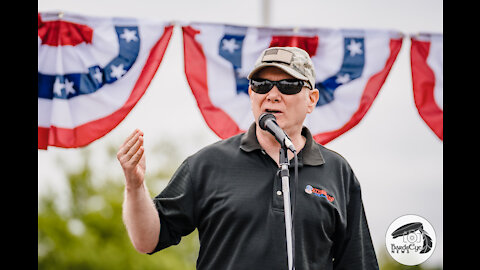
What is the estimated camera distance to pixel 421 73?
19.5ft

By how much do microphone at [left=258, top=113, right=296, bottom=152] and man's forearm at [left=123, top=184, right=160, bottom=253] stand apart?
67 cm

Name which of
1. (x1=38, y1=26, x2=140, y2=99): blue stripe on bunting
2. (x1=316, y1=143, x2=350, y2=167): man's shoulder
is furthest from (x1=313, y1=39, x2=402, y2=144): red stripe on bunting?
(x1=316, y1=143, x2=350, y2=167): man's shoulder

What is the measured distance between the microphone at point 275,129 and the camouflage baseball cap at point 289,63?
15.2 inches

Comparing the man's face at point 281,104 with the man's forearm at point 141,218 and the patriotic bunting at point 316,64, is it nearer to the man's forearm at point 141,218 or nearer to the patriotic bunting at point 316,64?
the man's forearm at point 141,218

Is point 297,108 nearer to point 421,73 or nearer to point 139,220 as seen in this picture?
point 139,220

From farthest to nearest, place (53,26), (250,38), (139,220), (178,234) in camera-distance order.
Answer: (250,38) → (53,26) → (178,234) → (139,220)

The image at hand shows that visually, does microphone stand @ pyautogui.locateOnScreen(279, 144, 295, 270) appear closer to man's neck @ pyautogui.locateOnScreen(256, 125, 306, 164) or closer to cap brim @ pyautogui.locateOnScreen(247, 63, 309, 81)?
man's neck @ pyautogui.locateOnScreen(256, 125, 306, 164)

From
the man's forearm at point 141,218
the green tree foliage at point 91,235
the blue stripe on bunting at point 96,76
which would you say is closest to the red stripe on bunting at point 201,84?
the blue stripe on bunting at point 96,76

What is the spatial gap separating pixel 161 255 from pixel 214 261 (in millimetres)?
20381

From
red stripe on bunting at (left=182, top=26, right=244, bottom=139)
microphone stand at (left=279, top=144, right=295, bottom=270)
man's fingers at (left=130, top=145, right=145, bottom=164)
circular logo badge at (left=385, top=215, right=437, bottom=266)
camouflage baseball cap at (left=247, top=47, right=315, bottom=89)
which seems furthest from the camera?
red stripe on bunting at (left=182, top=26, right=244, bottom=139)

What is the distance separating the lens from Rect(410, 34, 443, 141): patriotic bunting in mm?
5852

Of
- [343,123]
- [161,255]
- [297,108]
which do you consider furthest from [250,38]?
[161,255]

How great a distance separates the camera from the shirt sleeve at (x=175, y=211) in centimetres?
327

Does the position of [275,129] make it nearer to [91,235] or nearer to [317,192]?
[317,192]
